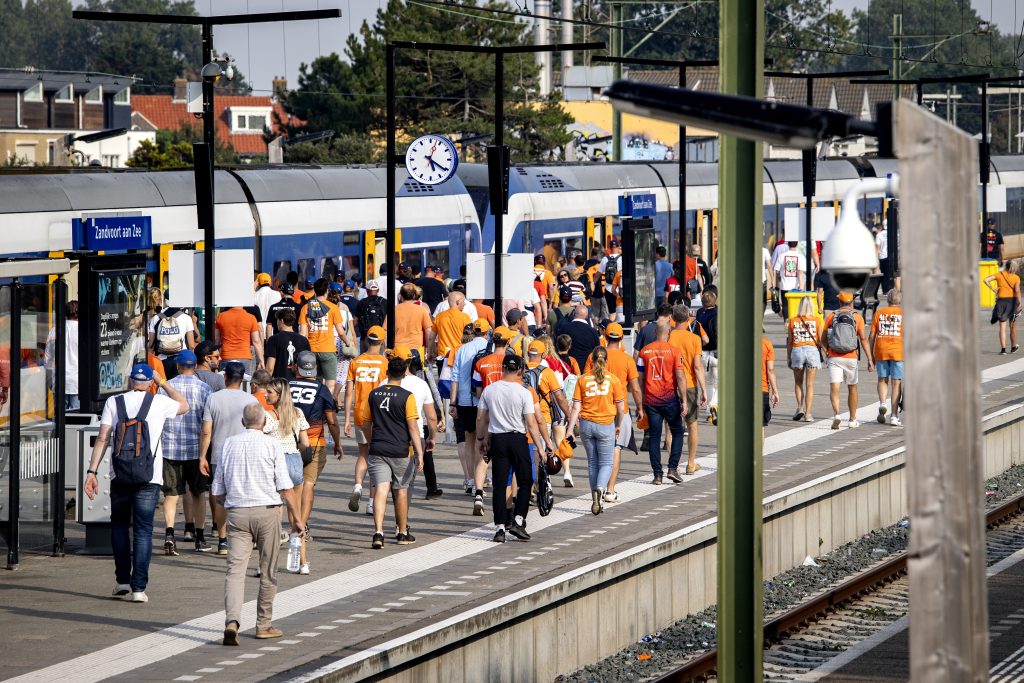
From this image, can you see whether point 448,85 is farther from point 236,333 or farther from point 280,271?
point 236,333

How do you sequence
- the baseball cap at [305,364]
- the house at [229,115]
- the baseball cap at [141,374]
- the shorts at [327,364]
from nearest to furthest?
1. the baseball cap at [141,374]
2. the baseball cap at [305,364]
3. the shorts at [327,364]
4. the house at [229,115]

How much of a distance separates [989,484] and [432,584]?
40.0 ft

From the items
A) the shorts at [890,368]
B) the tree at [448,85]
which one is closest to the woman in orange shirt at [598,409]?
the shorts at [890,368]

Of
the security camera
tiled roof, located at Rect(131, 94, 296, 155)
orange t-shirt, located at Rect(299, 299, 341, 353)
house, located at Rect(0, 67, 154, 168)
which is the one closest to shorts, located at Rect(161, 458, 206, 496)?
orange t-shirt, located at Rect(299, 299, 341, 353)

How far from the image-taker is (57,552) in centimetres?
1466

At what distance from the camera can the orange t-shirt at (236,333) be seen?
2059cm

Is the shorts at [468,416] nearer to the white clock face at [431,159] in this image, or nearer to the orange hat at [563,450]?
the orange hat at [563,450]

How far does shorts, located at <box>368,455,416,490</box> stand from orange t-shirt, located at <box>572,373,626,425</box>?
2.31m

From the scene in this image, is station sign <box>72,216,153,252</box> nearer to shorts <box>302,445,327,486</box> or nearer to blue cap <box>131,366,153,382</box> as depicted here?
shorts <box>302,445,327,486</box>

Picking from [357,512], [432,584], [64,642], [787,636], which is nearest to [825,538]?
[787,636]

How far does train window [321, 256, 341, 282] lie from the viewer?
2867cm

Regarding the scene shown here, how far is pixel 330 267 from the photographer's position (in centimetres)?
2886

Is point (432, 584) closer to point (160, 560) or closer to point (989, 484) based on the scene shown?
point (160, 560)

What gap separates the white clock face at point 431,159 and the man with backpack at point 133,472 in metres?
11.5
